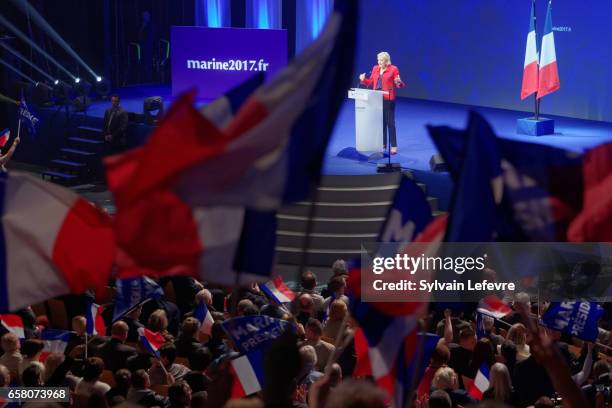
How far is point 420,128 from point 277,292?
1025 cm

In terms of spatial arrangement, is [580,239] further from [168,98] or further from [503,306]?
[168,98]

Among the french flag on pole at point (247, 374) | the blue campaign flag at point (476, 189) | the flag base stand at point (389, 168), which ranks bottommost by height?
the french flag on pole at point (247, 374)

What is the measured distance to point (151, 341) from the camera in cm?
780

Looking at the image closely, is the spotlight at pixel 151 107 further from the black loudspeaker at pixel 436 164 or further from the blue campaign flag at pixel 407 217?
the blue campaign flag at pixel 407 217

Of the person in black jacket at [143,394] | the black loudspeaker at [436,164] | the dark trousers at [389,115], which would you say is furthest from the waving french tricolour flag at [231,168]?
the dark trousers at [389,115]

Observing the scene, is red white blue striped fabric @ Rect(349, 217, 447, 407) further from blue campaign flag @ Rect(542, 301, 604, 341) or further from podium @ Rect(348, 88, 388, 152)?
podium @ Rect(348, 88, 388, 152)

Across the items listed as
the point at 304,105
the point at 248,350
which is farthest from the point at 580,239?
the point at 248,350

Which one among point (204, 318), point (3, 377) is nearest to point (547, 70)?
point (204, 318)

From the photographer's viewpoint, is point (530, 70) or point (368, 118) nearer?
point (368, 118)

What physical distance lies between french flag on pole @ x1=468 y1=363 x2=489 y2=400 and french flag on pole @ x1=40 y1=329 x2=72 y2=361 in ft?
10.1

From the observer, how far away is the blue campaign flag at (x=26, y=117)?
18812mm

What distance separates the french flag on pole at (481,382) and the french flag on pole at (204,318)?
2.40 meters

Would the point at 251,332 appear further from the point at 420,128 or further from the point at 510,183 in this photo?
the point at 420,128

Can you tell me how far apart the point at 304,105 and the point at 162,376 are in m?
3.51
